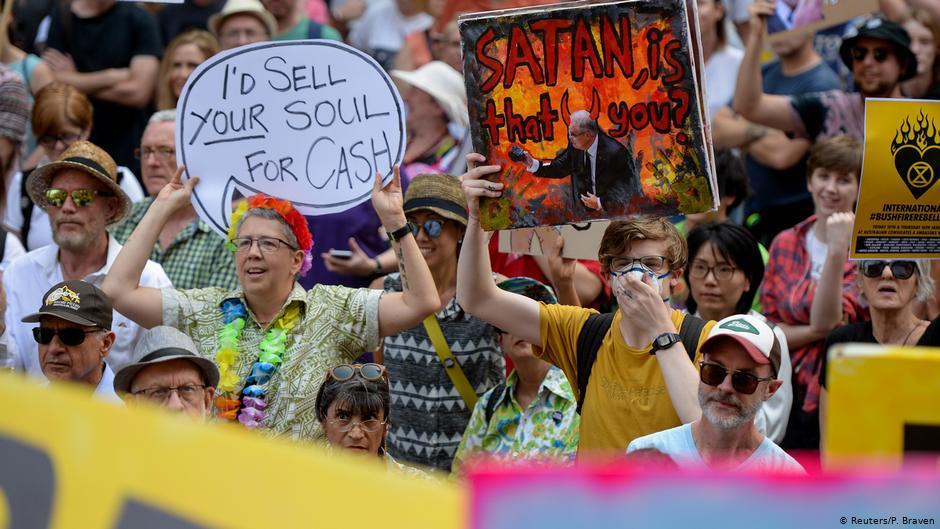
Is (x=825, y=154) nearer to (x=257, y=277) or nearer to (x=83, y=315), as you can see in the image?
(x=257, y=277)

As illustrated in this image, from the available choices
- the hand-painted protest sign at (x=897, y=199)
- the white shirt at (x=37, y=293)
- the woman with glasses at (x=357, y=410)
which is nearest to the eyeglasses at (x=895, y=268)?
the hand-painted protest sign at (x=897, y=199)

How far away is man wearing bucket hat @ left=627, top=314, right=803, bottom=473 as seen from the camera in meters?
3.68

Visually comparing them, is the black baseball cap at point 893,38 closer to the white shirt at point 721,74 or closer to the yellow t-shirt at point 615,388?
the white shirt at point 721,74

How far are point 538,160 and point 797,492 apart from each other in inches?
103

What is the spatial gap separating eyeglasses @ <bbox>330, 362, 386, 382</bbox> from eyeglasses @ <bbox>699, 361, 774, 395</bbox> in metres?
1.15

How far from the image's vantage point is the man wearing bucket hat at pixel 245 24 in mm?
7805

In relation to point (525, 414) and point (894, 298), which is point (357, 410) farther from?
point (894, 298)

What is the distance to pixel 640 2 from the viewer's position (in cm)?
401

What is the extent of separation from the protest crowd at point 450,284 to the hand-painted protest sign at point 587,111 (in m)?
0.05

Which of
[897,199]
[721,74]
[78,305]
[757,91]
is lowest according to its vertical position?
[78,305]

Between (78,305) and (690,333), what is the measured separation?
208 centimetres

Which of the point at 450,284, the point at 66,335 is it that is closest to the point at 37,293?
the point at 66,335

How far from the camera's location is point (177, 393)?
14.3ft

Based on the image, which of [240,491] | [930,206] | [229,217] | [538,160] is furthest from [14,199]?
[240,491]
